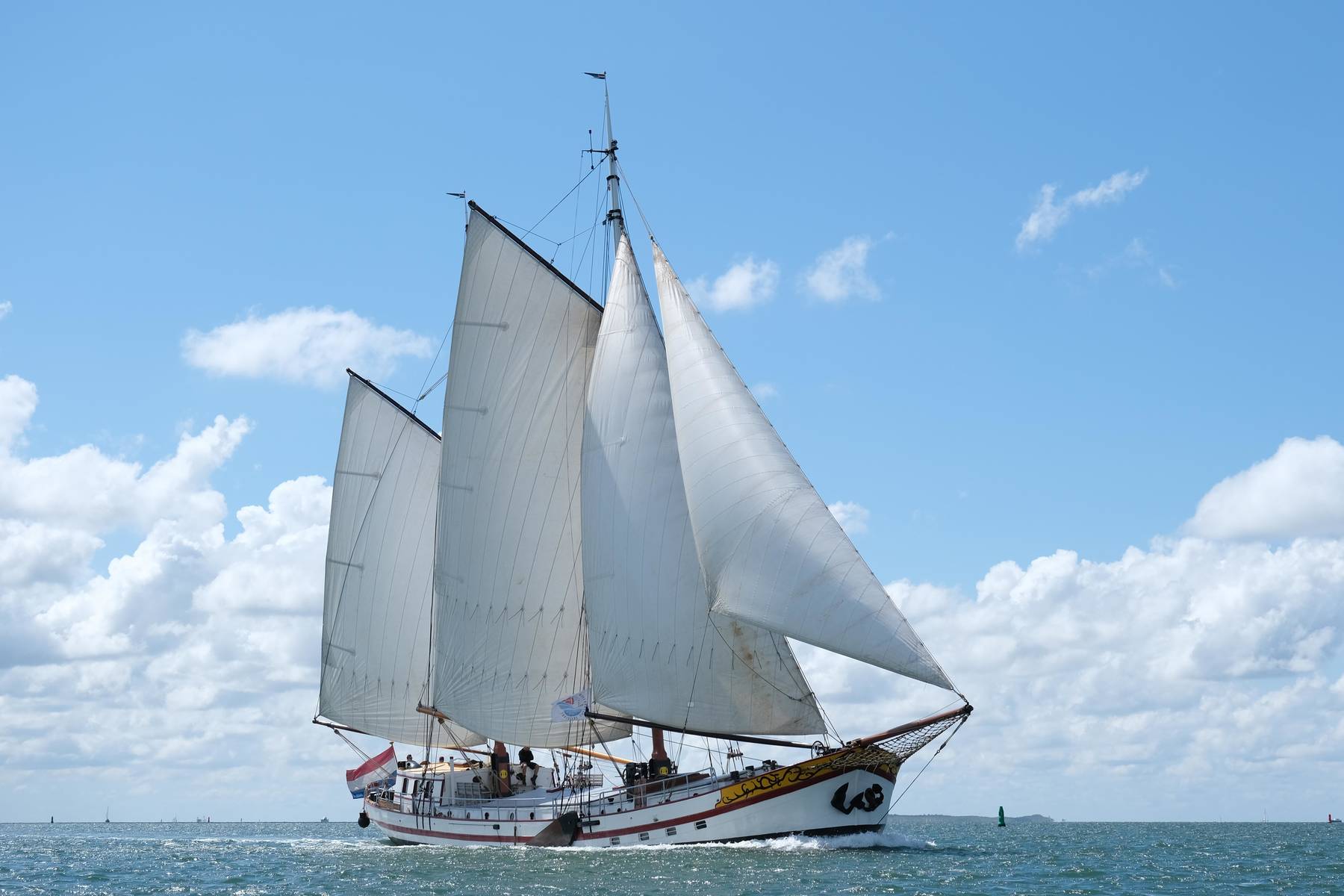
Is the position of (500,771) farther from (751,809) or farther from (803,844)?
(803,844)

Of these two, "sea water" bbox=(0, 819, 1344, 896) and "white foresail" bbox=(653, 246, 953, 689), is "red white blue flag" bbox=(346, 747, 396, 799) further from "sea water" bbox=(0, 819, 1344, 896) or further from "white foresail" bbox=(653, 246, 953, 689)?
"white foresail" bbox=(653, 246, 953, 689)

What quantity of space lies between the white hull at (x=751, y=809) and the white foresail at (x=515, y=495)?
7084 millimetres

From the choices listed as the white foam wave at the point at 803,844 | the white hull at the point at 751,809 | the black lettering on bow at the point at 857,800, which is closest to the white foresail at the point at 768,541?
the white hull at the point at 751,809

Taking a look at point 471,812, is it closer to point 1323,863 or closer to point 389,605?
point 389,605

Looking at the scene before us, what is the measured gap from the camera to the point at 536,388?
190 feet

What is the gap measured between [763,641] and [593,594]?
723cm

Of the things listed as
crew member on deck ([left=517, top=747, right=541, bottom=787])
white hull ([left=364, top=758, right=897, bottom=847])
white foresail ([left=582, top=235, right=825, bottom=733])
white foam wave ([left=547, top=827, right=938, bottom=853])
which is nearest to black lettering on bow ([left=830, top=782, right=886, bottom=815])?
white hull ([left=364, top=758, right=897, bottom=847])

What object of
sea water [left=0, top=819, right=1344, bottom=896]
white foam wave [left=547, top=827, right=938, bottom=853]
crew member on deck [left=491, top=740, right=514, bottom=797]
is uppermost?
crew member on deck [left=491, top=740, right=514, bottom=797]

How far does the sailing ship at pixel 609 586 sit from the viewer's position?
4603 cm

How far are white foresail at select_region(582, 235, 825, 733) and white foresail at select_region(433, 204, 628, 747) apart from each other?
11.9ft

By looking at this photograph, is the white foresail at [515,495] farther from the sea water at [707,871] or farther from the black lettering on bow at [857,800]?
the black lettering on bow at [857,800]

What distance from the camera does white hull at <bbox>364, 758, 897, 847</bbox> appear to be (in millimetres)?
47031

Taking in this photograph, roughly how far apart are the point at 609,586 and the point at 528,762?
12.3 m

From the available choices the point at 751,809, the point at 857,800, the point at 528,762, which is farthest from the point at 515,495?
the point at 857,800
